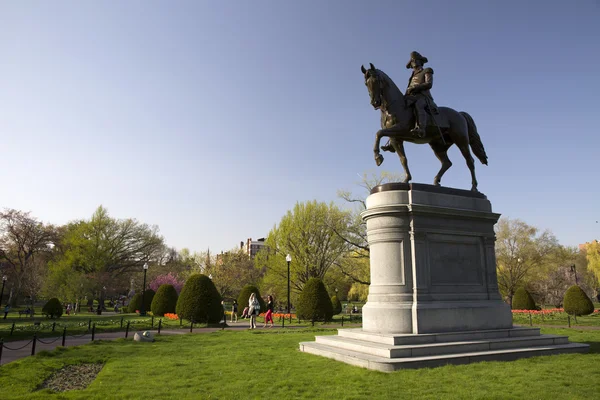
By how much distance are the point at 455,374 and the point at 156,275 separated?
60.4m

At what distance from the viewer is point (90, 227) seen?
173 ft

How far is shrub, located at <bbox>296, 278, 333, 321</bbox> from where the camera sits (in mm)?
24833

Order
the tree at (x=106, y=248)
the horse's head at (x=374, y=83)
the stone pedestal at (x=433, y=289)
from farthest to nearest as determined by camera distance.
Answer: the tree at (x=106, y=248) < the horse's head at (x=374, y=83) < the stone pedestal at (x=433, y=289)

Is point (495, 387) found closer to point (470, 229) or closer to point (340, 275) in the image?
point (470, 229)

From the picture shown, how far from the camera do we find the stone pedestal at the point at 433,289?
9.57 m

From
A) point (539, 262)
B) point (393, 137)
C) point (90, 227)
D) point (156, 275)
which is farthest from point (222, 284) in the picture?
point (393, 137)

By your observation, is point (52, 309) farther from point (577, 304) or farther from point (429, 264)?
point (577, 304)

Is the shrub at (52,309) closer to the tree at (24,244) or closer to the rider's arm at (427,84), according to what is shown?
the tree at (24,244)

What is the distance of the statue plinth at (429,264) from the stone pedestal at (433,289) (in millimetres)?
25

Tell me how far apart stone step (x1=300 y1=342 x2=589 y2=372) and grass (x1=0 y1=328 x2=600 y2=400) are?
0.83ft

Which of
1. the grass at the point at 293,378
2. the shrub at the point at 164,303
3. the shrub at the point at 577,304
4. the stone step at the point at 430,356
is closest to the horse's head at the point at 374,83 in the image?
the stone step at the point at 430,356

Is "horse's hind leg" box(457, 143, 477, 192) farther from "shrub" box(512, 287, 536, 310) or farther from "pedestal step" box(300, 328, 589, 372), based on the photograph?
"shrub" box(512, 287, 536, 310)

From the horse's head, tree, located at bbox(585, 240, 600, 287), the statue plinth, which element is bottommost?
the statue plinth

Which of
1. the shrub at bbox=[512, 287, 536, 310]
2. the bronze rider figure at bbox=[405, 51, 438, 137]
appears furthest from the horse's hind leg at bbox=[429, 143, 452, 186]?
the shrub at bbox=[512, 287, 536, 310]
